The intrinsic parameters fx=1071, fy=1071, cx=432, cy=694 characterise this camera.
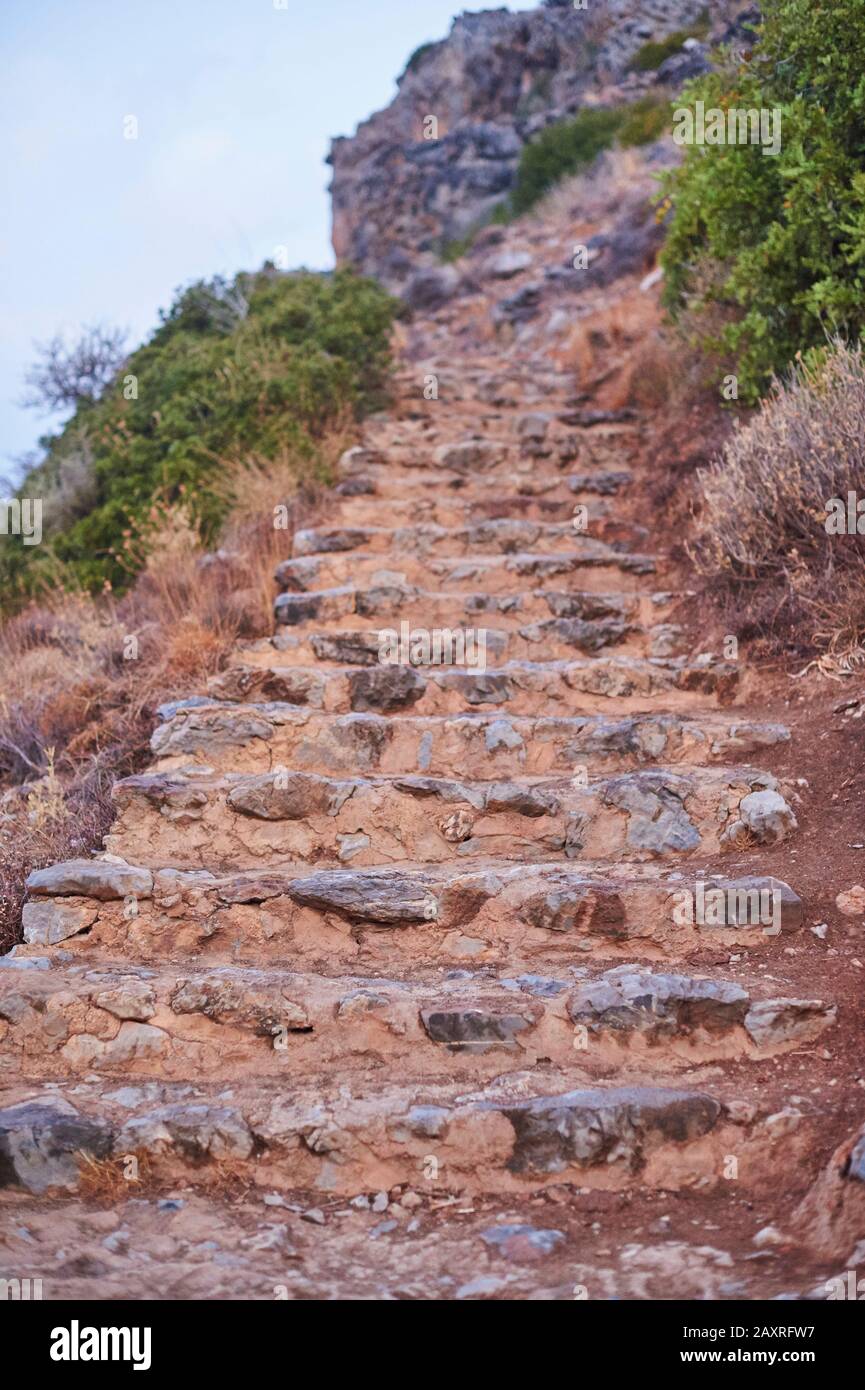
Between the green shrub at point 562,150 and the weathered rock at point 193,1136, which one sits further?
the green shrub at point 562,150

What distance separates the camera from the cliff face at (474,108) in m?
23.4

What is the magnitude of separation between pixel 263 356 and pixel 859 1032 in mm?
7572

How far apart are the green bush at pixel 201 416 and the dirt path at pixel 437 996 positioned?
9.51 feet

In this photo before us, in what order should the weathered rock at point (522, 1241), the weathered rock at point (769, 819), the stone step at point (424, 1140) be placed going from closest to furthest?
the weathered rock at point (522, 1241) < the stone step at point (424, 1140) < the weathered rock at point (769, 819)

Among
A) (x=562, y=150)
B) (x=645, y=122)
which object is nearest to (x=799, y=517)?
(x=645, y=122)

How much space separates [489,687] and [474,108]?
1020 inches

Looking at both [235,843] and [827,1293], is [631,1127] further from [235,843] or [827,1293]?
[235,843]

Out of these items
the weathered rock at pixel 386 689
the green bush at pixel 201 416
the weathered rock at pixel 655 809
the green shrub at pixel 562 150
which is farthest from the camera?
the green shrub at pixel 562 150

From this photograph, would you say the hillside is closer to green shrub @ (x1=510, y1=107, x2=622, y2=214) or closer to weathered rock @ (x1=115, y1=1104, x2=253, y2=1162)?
weathered rock @ (x1=115, y1=1104, x2=253, y2=1162)

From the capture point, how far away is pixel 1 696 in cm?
602

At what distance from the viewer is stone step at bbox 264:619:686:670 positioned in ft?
18.2

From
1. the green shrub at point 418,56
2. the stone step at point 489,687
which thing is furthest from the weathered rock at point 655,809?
the green shrub at point 418,56

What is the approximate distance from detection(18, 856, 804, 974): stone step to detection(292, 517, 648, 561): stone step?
10.8 ft

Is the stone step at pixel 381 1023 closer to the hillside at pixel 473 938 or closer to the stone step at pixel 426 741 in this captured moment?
the hillside at pixel 473 938
